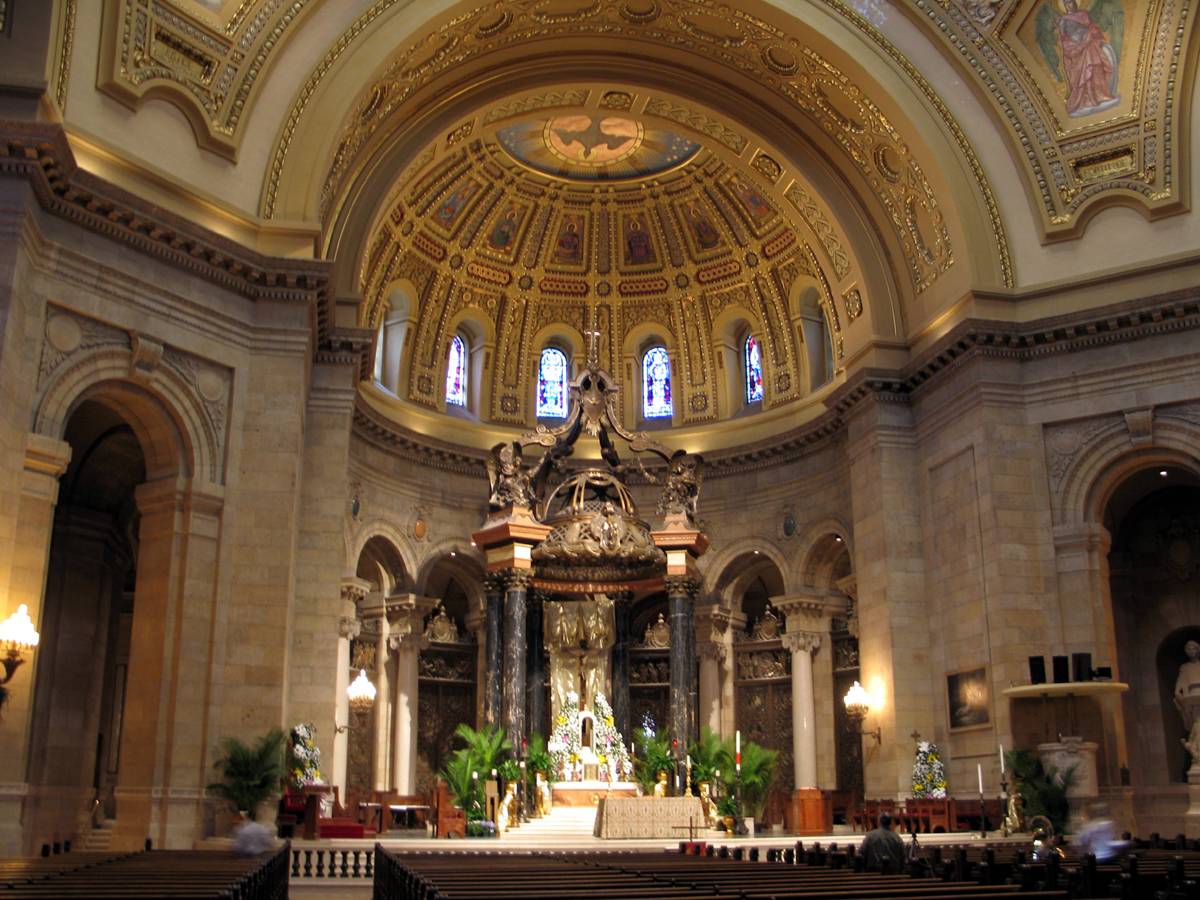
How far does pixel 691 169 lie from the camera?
3312 cm

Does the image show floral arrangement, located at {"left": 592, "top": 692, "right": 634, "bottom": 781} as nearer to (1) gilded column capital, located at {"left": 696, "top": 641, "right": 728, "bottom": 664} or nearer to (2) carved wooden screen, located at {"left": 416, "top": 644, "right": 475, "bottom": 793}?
(1) gilded column capital, located at {"left": 696, "top": 641, "right": 728, "bottom": 664}

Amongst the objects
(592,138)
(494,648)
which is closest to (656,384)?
(592,138)

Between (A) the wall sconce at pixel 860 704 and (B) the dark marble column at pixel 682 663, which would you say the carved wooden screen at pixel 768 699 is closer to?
(A) the wall sconce at pixel 860 704

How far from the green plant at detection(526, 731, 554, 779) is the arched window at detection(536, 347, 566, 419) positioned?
12.2 metres

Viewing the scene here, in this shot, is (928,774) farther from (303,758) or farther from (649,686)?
(303,758)

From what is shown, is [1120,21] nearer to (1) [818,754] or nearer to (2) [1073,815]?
(2) [1073,815]

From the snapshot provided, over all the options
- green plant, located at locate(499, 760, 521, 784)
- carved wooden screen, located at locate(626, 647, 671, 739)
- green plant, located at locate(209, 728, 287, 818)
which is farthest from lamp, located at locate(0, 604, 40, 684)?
carved wooden screen, located at locate(626, 647, 671, 739)

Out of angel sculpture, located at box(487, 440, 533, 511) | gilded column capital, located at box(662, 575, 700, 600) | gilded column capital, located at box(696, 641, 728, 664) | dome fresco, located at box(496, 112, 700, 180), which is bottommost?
gilded column capital, located at box(696, 641, 728, 664)

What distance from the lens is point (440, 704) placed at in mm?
33125

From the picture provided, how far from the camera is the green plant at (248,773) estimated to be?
19422 millimetres

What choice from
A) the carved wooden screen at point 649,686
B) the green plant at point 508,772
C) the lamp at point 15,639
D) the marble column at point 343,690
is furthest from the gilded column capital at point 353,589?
the lamp at point 15,639

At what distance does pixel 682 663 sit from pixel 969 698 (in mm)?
5672

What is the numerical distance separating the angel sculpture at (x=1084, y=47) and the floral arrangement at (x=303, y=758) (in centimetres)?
1879

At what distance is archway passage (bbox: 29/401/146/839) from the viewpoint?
2334cm
